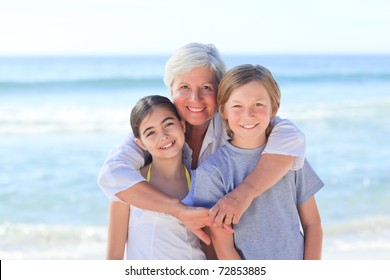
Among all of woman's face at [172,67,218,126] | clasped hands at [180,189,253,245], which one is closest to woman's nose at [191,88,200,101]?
woman's face at [172,67,218,126]

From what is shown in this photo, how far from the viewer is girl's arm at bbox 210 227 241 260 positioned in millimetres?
3045

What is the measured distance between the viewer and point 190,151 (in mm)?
3475

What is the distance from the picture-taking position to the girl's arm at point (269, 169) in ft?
9.68

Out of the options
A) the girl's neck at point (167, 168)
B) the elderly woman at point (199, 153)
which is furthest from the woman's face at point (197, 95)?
the girl's neck at point (167, 168)

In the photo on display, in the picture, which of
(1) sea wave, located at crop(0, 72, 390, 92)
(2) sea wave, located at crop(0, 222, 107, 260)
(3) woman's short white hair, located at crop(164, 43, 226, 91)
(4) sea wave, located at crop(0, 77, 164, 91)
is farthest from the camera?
(1) sea wave, located at crop(0, 72, 390, 92)

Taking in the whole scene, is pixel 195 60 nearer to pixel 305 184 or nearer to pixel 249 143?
pixel 249 143

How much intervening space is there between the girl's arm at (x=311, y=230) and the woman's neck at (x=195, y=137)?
0.69m

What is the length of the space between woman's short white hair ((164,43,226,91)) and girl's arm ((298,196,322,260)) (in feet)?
2.95

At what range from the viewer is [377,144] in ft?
35.7

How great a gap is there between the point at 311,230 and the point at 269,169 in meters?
0.48

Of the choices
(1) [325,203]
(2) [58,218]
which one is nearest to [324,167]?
(1) [325,203]

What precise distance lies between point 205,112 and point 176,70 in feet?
0.98

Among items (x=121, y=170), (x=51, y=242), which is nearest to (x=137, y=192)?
(x=121, y=170)

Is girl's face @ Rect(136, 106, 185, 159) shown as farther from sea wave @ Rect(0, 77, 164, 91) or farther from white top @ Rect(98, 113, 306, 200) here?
sea wave @ Rect(0, 77, 164, 91)
